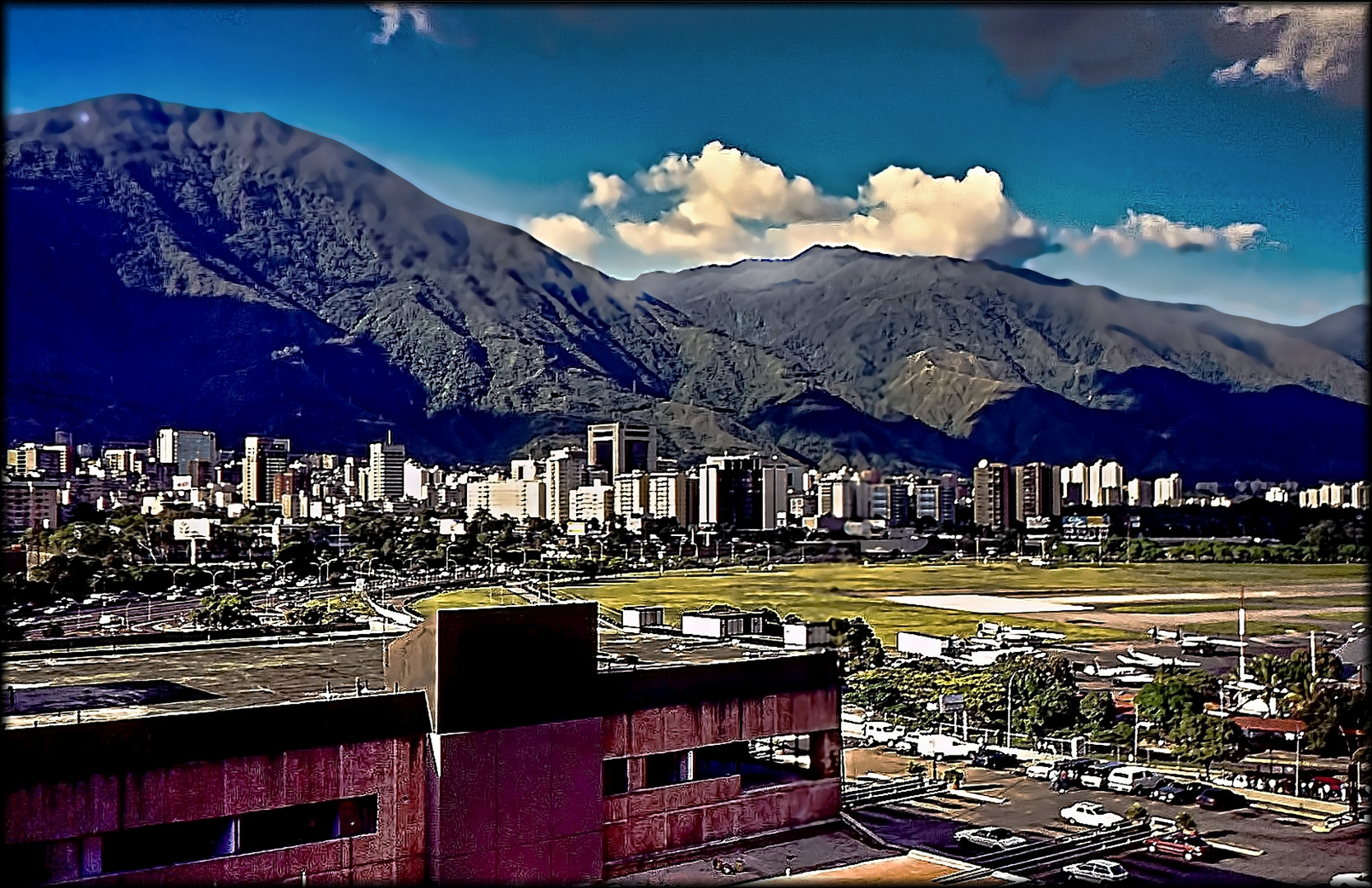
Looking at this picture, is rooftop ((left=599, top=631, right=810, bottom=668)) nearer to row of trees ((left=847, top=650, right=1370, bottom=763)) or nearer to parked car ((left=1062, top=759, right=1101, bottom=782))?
parked car ((left=1062, top=759, right=1101, bottom=782))

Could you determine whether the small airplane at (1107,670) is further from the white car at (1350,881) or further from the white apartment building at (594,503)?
the white apartment building at (594,503)

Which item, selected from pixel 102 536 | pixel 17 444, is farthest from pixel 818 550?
pixel 17 444

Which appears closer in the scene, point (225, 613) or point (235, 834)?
point (235, 834)

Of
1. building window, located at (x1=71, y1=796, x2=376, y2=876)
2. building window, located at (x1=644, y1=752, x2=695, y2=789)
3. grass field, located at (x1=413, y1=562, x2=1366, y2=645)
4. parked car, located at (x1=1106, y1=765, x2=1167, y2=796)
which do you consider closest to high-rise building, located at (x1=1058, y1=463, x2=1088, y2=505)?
grass field, located at (x1=413, y1=562, x2=1366, y2=645)

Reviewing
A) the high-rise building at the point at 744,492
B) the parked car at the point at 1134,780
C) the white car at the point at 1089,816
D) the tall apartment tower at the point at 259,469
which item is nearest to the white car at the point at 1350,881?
the white car at the point at 1089,816

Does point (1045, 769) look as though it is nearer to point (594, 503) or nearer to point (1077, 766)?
point (1077, 766)

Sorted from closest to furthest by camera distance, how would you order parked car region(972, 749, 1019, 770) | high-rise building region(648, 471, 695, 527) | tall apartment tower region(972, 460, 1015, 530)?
parked car region(972, 749, 1019, 770) < tall apartment tower region(972, 460, 1015, 530) < high-rise building region(648, 471, 695, 527)

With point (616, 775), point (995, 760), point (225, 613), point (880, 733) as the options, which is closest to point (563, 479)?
point (225, 613)

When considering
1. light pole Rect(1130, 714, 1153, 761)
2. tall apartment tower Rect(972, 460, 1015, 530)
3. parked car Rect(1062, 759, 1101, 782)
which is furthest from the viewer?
tall apartment tower Rect(972, 460, 1015, 530)
